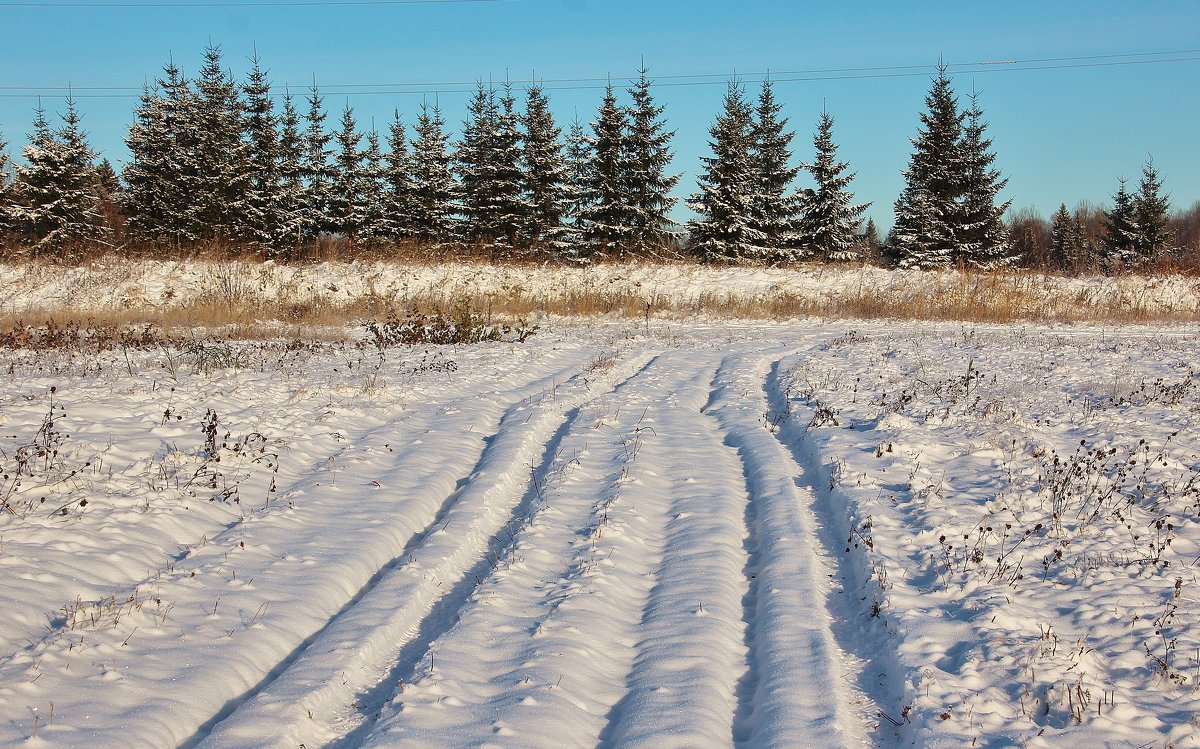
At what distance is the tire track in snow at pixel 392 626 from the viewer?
11.3 ft

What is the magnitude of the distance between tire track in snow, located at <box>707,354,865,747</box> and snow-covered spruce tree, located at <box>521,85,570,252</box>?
2892 cm

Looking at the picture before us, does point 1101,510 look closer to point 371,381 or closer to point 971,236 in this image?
point 371,381

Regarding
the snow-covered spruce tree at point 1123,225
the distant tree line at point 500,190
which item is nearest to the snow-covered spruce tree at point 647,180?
the distant tree line at point 500,190

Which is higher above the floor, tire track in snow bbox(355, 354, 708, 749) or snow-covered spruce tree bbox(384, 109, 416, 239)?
snow-covered spruce tree bbox(384, 109, 416, 239)

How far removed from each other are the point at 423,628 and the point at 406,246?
2645cm

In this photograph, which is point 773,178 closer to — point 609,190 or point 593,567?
point 609,190

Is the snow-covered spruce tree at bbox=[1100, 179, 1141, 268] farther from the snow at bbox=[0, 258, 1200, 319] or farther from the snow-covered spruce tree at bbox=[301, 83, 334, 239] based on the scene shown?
the snow-covered spruce tree at bbox=[301, 83, 334, 239]

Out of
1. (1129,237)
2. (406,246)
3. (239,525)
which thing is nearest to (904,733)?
(239,525)

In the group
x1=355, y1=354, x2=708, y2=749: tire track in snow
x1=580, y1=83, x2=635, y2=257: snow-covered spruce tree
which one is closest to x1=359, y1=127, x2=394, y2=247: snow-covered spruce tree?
x1=580, y1=83, x2=635, y2=257: snow-covered spruce tree

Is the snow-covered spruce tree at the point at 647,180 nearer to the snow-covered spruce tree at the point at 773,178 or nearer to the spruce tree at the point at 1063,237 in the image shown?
the snow-covered spruce tree at the point at 773,178

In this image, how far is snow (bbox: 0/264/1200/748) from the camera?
3.59 m

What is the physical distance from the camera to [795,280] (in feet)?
89.7

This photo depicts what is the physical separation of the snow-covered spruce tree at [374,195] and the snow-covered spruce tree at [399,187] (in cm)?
15

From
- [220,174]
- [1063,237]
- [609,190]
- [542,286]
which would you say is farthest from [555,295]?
[1063,237]
